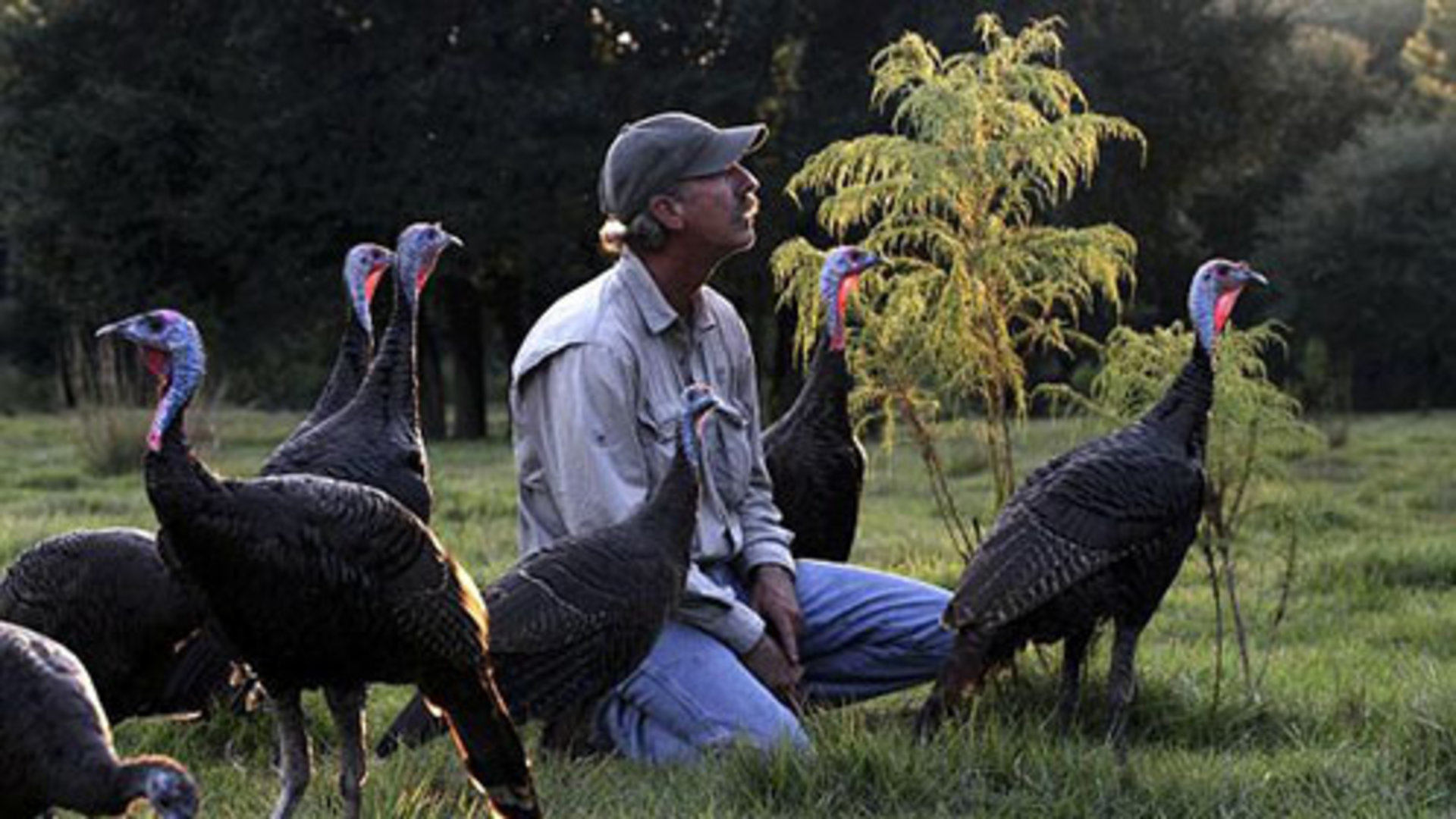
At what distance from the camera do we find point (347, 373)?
656 cm

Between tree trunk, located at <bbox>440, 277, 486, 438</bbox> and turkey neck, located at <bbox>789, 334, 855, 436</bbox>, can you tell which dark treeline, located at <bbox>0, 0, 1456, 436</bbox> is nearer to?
tree trunk, located at <bbox>440, 277, 486, 438</bbox>

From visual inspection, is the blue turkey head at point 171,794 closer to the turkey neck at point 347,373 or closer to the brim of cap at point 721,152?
the brim of cap at point 721,152

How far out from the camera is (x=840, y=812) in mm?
4637

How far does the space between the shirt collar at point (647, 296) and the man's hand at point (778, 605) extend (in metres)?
0.85

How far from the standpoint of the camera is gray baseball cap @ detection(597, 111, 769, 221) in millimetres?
5512

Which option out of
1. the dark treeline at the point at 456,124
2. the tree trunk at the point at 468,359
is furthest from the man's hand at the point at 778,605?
the tree trunk at the point at 468,359

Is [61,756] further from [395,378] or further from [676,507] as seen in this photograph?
[395,378]

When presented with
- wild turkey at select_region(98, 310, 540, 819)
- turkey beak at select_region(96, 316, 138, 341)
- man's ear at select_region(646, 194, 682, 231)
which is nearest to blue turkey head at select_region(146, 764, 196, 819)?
wild turkey at select_region(98, 310, 540, 819)

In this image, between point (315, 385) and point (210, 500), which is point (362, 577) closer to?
point (210, 500)

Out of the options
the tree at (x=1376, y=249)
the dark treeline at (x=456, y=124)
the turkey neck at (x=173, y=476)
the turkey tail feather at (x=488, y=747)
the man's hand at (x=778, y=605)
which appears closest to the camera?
the turkey neck at (x=173, y=476)

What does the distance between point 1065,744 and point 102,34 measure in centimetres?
2221

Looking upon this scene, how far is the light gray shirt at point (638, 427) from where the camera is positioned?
5.39 m

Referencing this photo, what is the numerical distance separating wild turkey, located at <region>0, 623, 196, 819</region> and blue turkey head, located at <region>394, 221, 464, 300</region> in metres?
2.92

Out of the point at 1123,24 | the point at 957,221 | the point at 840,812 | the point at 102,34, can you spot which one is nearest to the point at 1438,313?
the point at 1123,24
